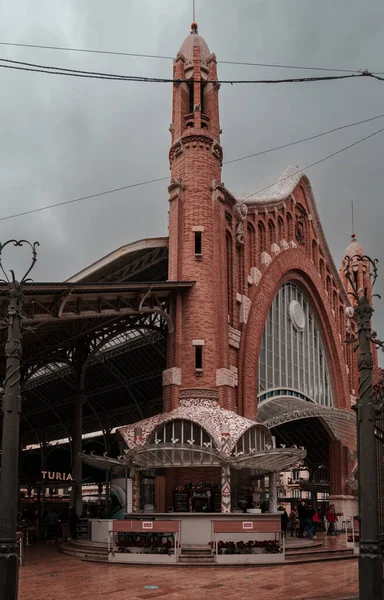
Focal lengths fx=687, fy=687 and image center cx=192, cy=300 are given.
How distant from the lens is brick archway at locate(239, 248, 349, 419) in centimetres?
3212

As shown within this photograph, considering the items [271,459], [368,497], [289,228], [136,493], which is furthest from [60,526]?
[368,497]

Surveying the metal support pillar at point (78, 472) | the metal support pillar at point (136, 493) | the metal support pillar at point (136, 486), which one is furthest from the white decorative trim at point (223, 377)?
the metal support pillar at point (78, 472)

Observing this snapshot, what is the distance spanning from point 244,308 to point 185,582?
1797cm

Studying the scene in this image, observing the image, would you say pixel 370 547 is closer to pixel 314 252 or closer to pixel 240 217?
pixel 240 217

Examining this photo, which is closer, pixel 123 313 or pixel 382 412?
pixel 382 412

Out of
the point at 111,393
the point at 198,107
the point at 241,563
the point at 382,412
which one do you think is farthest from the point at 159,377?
the point at 382,412

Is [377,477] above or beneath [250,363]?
beneath

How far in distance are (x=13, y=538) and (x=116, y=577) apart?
6.26 m

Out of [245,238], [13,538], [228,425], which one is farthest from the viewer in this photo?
[245,238]

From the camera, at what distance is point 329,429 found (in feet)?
128

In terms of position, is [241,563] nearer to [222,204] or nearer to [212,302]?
[212,302]

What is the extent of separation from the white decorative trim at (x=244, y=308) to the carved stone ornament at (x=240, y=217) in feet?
9.37

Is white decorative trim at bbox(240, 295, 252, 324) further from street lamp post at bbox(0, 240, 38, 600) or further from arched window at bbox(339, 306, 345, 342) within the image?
street lamp post at bbox(0, 240, 38, 600)

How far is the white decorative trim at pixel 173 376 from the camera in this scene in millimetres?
29375
